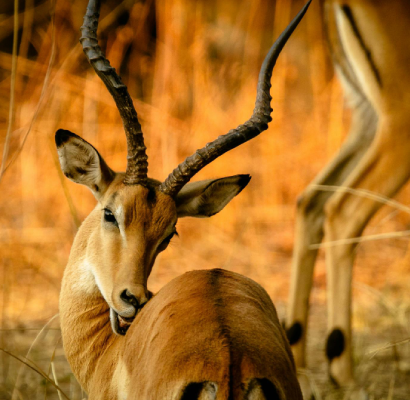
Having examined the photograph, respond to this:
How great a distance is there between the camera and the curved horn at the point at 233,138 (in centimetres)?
258

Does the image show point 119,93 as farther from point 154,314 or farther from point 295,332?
point 295,332

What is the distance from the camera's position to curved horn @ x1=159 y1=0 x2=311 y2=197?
258cm

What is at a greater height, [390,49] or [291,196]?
[390,49]

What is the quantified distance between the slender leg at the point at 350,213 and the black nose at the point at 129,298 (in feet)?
5.70

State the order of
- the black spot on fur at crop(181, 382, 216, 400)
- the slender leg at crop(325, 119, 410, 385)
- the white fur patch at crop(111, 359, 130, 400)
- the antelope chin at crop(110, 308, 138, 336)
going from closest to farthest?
the black spot on fur at crop(181, 382, 216, 400), the white fur patch at crop(111, 359, 130, 400), the antelope chin at crop(110, 308, 138, 336), the slender leg at crop(325, 119, 410, 385)

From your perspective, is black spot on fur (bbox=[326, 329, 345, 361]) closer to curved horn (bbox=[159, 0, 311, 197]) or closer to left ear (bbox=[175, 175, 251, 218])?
left ear (bbox=[175, 175, 251, 218])

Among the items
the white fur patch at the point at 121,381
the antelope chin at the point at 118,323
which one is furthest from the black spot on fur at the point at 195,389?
the antelope chin at the point at 118,323

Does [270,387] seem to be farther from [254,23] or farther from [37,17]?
[37,17]

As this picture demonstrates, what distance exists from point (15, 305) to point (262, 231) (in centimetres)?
292

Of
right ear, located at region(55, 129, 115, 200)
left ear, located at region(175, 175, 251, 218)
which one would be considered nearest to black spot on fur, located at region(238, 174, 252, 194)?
left ear, located at region(175, 175, 251, 218)

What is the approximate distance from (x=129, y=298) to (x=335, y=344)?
1760mm

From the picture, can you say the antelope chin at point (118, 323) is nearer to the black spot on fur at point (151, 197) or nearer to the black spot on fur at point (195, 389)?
the black spot on fur at point (151, 197)

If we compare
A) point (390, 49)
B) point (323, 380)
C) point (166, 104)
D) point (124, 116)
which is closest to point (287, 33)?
point (124, 116)

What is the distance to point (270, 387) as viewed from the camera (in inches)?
65.5
